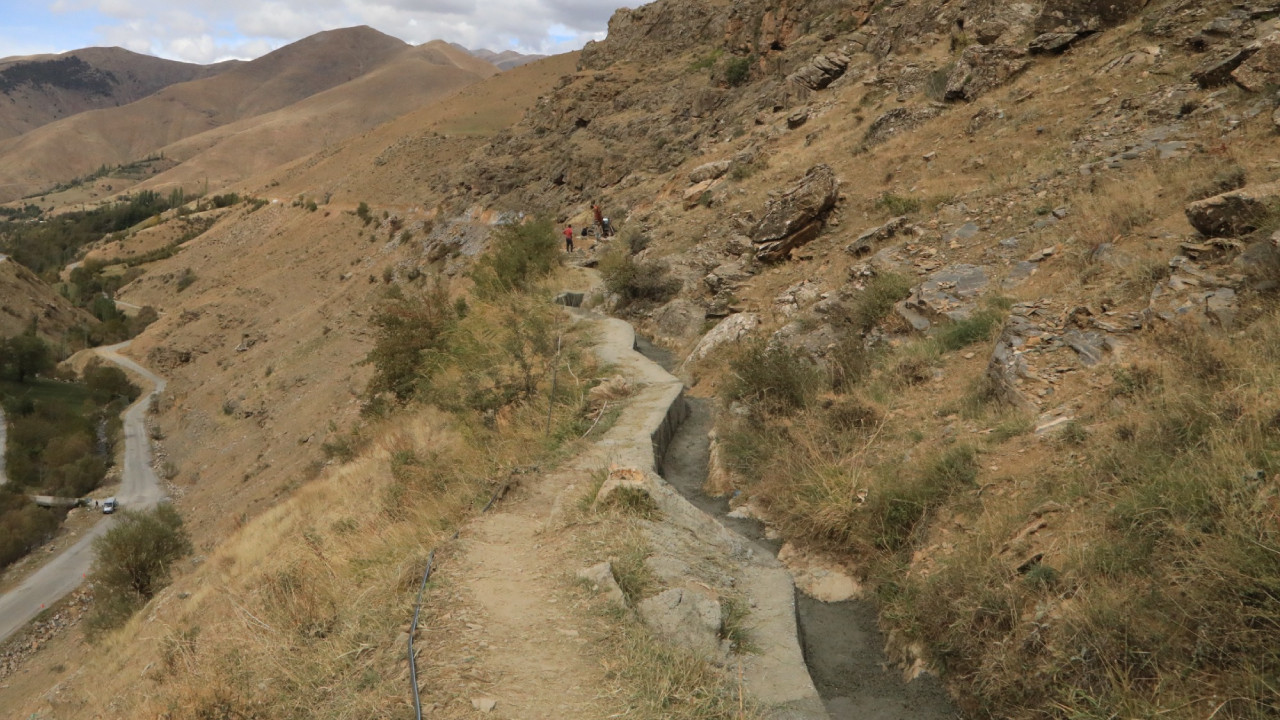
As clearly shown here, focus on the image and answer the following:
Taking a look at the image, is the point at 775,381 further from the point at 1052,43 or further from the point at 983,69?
the point at 1052,43

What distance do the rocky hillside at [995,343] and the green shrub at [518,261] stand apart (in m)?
1.98

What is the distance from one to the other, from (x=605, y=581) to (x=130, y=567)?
21452 mm

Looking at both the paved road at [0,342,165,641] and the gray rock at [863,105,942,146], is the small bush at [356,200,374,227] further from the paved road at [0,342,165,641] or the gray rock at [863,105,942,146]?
the gray rock at [863,105,942,146]

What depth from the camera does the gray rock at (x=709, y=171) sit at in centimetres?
2189

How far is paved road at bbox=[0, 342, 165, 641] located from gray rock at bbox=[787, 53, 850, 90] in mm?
29890

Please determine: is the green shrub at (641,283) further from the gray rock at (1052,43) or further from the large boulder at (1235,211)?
the large boulder at (1235,211)

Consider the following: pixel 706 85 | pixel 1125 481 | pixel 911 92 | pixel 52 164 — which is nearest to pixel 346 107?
pixel 52 164

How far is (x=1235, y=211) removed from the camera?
6.58 m

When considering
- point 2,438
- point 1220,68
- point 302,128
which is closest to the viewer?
point 1220,68

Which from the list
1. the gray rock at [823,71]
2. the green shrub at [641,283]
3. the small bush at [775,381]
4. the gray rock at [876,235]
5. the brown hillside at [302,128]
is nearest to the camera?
the small bush at [775,381]

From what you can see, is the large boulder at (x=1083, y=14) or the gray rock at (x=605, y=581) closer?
the gray rock at (x=605, y=581)

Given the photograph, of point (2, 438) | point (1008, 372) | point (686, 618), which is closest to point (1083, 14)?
point (1008, 372)

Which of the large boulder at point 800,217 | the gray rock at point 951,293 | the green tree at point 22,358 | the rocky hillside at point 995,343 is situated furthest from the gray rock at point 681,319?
the green tree at point 22,358

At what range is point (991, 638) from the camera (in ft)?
13.4
